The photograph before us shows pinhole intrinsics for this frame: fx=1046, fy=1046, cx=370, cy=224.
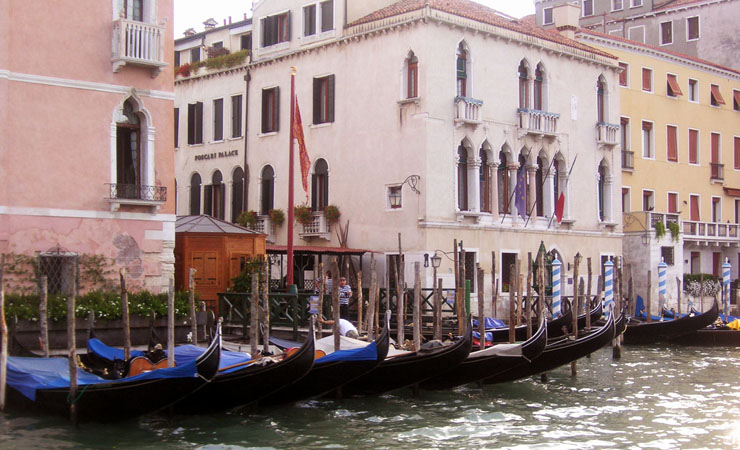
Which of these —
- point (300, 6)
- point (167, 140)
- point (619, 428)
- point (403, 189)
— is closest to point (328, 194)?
point (403, 189)

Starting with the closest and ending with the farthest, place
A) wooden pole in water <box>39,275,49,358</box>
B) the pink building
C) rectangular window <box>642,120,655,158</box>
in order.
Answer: wooden pole in water <box>39,275,49,358</box>, the pink building, rectangular window <box>642,120,655,158</box>

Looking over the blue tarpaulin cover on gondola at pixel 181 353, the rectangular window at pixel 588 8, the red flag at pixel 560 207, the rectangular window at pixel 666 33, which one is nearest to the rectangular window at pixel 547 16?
the rectangular window at pixel 588 8

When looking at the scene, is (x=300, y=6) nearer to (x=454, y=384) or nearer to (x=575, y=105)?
(x=575, y=105)

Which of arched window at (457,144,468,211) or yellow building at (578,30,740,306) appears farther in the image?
yellow building at (578,30,740,306)

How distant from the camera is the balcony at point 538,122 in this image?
19.8 metres

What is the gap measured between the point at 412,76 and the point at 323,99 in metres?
2.26

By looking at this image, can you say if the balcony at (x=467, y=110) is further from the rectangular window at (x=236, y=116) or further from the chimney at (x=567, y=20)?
the rectangular window at (x=236, y=116)

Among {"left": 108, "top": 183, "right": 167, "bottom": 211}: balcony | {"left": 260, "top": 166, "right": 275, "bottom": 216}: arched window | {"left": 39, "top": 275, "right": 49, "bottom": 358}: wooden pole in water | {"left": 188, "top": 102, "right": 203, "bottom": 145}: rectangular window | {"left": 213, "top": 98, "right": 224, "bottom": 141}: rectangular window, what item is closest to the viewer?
{"left": 39, "top": 275, "right": 49, "bottom": 358}: wooden pole in water

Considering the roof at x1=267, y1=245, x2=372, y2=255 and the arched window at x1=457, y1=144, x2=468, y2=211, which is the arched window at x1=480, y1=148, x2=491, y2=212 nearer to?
the arched window at x1=457, y1=144, x2=468, y2=211

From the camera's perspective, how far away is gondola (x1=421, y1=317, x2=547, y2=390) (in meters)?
12.5

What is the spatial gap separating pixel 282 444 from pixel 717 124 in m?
20.1

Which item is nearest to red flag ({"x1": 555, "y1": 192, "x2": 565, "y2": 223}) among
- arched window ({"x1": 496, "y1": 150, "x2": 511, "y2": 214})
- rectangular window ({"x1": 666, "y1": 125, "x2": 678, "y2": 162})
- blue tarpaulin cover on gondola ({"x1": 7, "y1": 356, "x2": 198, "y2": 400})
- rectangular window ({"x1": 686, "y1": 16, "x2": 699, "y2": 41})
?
arched window ({"x1": 496, "y1": 150, "x2": 511, "y2": 214})

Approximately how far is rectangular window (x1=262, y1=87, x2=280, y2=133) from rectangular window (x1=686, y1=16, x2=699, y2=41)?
1319 cm

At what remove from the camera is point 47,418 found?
9867mm
